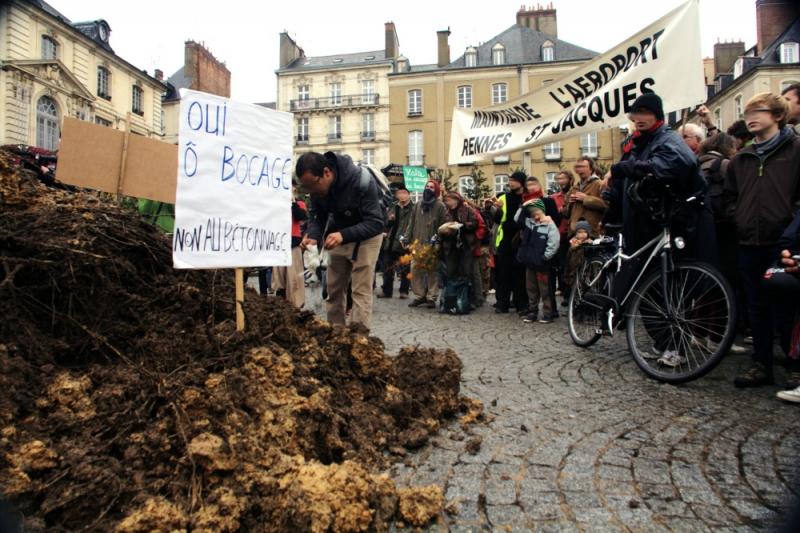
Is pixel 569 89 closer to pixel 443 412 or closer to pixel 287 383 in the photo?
pixel 443 412

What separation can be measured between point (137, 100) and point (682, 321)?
3699 centimetres

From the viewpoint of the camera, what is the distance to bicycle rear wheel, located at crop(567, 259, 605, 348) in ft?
17.5

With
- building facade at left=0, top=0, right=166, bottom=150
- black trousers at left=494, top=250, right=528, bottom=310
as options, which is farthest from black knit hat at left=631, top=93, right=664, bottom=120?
building facade at left=0, top=0, right=166, bottom=150

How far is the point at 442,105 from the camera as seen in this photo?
173ft

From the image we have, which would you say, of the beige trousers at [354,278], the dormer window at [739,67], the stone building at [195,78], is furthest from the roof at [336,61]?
the beige trousers at [354,278]

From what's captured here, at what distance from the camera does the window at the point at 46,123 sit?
65.3 ft

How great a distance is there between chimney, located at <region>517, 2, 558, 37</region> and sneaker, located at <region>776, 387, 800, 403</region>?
5890cm

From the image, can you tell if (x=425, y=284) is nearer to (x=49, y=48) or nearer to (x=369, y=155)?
(x=49, y=48)

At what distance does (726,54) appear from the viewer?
135 feet

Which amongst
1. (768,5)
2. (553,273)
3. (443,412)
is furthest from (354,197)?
(553,273)

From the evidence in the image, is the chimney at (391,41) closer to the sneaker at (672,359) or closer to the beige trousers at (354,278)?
the beige trousers at (354,278)

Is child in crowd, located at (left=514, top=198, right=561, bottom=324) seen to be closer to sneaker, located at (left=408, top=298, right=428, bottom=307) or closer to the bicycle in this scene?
the bicycle

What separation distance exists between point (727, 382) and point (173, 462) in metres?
3.89

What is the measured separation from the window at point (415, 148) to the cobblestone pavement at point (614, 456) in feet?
166
